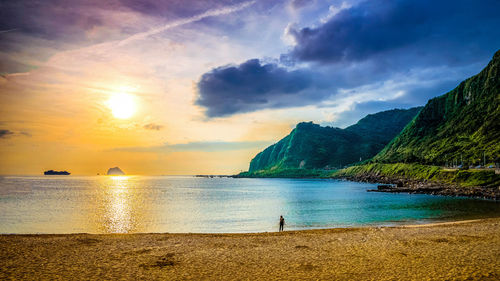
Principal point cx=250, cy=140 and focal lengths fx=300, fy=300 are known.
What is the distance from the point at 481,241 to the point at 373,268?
567 inches

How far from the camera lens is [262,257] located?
73.7 ft

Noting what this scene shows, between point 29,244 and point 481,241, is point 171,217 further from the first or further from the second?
point 481,241

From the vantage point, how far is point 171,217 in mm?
58562

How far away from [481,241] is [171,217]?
48504 millimetres

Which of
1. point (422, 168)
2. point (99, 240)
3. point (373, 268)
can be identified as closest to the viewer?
point (373, 268)

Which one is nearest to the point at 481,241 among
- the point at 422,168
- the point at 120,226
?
the point at 120,226

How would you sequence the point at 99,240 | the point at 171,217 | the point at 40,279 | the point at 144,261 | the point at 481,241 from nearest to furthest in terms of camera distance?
the point at 40,279 → the point at 144,261 → the point at 481,241 → the point at 99,240 → the point at 171,217

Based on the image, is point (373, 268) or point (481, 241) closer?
point (373, 268)

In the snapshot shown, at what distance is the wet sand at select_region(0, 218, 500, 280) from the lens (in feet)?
59.0

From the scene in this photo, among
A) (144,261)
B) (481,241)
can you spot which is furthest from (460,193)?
(144,261)

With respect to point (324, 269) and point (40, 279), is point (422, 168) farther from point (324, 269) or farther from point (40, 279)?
point (40, 279)

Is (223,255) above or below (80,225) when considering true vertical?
above

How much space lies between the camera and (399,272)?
1806 cm

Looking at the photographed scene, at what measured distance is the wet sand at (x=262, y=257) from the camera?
17969mm
